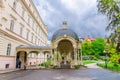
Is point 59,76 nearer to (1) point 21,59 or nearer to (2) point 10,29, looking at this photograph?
(2) point 10,29

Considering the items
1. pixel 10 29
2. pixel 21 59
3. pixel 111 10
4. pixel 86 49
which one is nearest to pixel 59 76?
pixel 111 10

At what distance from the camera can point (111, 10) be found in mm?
12297

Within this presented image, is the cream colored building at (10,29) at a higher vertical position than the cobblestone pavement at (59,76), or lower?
higher

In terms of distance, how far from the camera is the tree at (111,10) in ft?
38.2

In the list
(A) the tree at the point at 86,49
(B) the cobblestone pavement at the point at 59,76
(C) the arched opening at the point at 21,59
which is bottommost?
(B) the cobblestone pavement at the point at 59,76

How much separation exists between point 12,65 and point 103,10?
62.3 ft

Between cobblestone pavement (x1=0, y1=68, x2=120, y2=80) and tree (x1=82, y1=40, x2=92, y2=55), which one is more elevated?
tree (x1=82, y1=40, x2=92, y2=55)

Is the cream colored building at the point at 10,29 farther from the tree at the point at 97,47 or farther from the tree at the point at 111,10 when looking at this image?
the tree at the point at 97,47

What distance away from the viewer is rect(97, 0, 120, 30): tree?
11.6 meters

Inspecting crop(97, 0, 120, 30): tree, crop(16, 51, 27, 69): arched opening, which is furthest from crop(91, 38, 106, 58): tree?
crop(97, 0, 120, 30): tree

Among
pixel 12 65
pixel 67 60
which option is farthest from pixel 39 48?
pixel 67 60

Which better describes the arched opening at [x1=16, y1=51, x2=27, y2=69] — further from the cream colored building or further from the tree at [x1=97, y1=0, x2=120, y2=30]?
the tree at [x1=97, y1=0, x2=120, y2=30]

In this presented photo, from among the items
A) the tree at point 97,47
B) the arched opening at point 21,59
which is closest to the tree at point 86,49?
the tree at point 97,47

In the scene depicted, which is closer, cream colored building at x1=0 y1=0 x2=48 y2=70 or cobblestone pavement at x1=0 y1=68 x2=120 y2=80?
cobblestone pavement at x1=0 y1=68 x2=120 y2=80
